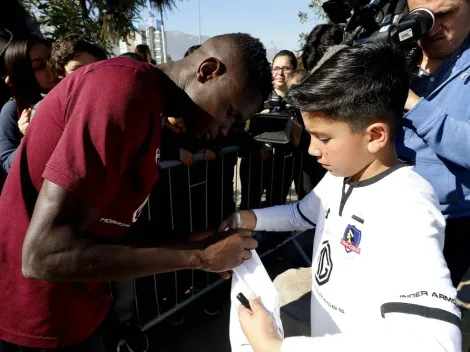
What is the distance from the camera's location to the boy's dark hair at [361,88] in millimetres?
1365

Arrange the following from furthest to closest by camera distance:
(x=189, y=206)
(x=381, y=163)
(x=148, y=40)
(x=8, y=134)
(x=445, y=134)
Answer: (x=148, y=40) → (x=189, y=206) → (x=8, y=134) → (x=445, y=134) → (x=381, y=163)

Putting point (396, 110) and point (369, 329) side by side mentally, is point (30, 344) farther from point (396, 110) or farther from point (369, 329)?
point (396, 110)

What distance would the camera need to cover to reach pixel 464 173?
171 centimetres

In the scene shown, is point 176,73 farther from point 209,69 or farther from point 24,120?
point 24,120

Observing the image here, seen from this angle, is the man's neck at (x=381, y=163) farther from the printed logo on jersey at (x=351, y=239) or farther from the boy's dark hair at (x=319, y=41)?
the boy's dark hair at (x=319, y=41)

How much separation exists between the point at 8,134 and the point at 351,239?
247cm

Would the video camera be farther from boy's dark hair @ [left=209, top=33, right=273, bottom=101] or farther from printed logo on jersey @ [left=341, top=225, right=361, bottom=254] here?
printed logo on jersey @ [left=341, top=225, right=361, bottom=254]

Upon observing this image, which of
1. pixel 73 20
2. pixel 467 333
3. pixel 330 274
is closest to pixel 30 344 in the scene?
pixel 330 274

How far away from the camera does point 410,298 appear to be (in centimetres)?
105

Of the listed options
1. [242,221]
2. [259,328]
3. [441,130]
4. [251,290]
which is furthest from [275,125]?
[259,328]

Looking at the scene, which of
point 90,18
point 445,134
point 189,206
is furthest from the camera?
point 90,18

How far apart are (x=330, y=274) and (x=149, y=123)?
35.0 inches

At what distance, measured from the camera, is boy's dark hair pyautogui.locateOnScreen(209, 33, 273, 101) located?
1489mm

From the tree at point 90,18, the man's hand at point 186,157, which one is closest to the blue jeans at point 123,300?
the man's hand at point 186,157
